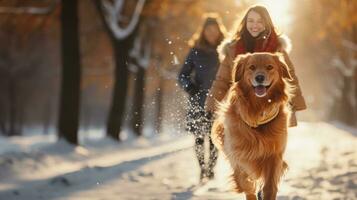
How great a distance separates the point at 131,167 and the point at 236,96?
19.1ft

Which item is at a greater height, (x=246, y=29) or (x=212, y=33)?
A: (x=246, y=29)

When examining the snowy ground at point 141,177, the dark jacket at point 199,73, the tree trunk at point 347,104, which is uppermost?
the dark jacket at point 199,73

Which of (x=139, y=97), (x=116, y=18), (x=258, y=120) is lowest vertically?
(x=139, y=97)

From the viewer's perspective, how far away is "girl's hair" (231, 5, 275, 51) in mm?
6586

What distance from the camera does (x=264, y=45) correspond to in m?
6.57

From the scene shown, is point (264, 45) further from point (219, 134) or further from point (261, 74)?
point (261, 74)

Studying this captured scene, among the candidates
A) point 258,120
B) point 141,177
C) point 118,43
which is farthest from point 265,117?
point 118,43

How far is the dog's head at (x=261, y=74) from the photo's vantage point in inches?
214

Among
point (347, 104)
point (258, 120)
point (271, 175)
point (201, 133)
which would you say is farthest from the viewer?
point (347, 104)

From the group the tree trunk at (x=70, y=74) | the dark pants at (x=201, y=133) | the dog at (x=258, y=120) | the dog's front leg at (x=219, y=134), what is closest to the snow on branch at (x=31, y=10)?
the tree trunk at (x=70, y=74)

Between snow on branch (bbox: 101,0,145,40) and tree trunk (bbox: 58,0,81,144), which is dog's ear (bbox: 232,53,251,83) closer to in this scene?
tree trunk (bbox: 58,0,81,144)

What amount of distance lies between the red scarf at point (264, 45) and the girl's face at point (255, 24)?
0.09m

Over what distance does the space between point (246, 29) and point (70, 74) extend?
354 inches

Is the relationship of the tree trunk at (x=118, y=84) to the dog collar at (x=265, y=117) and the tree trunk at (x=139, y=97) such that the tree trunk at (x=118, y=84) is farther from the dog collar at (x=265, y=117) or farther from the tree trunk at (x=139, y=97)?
the dog collar at (x=265, y=117)
